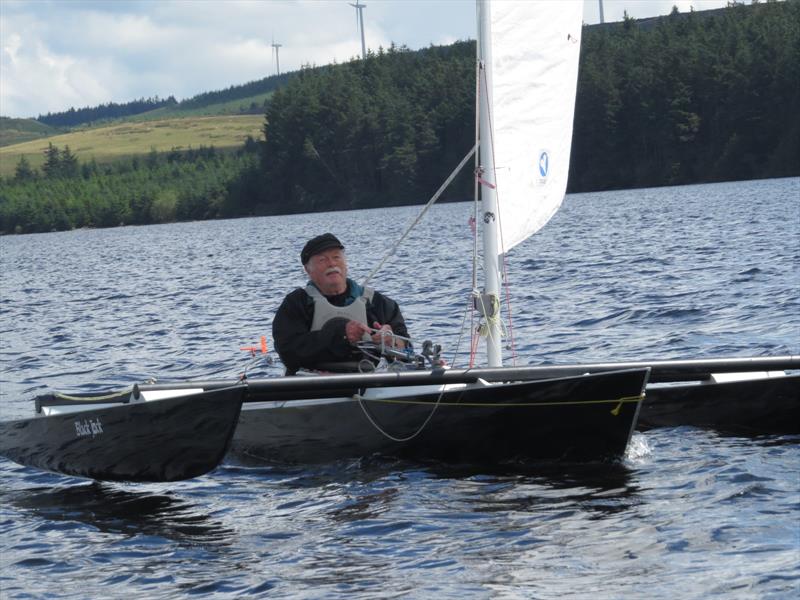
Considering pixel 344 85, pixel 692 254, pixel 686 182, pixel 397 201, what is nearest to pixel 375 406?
pixel 692 254

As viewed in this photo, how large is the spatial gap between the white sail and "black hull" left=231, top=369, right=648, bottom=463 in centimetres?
149

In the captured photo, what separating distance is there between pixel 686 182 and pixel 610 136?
8062 mm

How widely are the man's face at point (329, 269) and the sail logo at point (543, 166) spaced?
5.62 feet

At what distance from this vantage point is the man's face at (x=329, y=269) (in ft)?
30.9

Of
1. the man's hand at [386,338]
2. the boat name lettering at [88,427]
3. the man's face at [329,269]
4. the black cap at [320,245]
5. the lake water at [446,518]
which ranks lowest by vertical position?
the lake water at [446,518]

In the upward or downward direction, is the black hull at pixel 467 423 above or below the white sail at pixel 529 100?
below

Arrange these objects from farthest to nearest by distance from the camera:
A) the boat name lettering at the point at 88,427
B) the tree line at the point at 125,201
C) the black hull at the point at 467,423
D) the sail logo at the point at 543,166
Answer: the tree line at the point at 125,201 → the sail logo at the point at 543,166 → the boat name lettering at the point at 88,427 → the black hull at the point at 467,423

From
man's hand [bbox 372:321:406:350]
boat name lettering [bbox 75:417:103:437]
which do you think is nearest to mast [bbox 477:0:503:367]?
man's hand [bbox 372:321:406:350]

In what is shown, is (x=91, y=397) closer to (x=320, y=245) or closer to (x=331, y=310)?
(x=331, y=310)

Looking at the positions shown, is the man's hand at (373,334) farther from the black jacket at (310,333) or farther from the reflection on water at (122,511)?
the reflection on water at (122,511)

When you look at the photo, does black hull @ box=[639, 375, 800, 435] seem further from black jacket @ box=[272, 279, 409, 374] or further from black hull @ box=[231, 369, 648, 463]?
black jacket @ box=[272, 279, 409, 374]

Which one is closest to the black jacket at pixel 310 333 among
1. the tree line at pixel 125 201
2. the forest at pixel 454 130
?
the forest at pixel 454 130

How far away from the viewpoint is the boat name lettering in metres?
8.96

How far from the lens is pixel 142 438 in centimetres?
873
